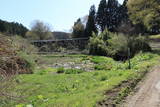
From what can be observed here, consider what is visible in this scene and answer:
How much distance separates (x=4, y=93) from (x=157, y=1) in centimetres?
3176

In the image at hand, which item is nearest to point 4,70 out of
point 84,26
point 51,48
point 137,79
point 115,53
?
point 137,79

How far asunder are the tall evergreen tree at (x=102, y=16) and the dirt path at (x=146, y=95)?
5913 centimetres

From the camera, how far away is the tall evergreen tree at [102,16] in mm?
71000

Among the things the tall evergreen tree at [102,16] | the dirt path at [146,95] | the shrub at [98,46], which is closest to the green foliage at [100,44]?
the shrub at [98,46]

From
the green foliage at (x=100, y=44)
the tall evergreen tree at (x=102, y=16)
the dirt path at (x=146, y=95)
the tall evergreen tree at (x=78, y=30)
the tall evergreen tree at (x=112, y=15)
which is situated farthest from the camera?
the tall evergreen tree at (x=78, y=30)

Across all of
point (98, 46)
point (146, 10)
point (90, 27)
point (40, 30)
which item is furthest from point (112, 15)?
point (146, 10)

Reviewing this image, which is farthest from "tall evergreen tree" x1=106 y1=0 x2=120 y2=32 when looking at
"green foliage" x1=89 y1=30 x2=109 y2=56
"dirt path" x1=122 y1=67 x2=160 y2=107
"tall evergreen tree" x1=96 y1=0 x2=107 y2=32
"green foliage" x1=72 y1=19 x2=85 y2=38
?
"dirt path" x1=122 y1=67 x2=160 y2=107

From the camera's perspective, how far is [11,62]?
15.6 ft

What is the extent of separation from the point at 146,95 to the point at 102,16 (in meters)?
62.5

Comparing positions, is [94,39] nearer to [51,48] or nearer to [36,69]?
[51,48]

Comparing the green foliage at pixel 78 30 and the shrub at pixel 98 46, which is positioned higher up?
the green foliage at pixel 78 30

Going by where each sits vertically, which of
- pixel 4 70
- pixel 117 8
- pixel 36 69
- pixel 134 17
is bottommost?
pixel 36 69

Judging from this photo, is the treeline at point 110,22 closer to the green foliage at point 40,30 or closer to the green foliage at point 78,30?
the green foliage at point 78,30

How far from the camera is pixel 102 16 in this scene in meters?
71.2
